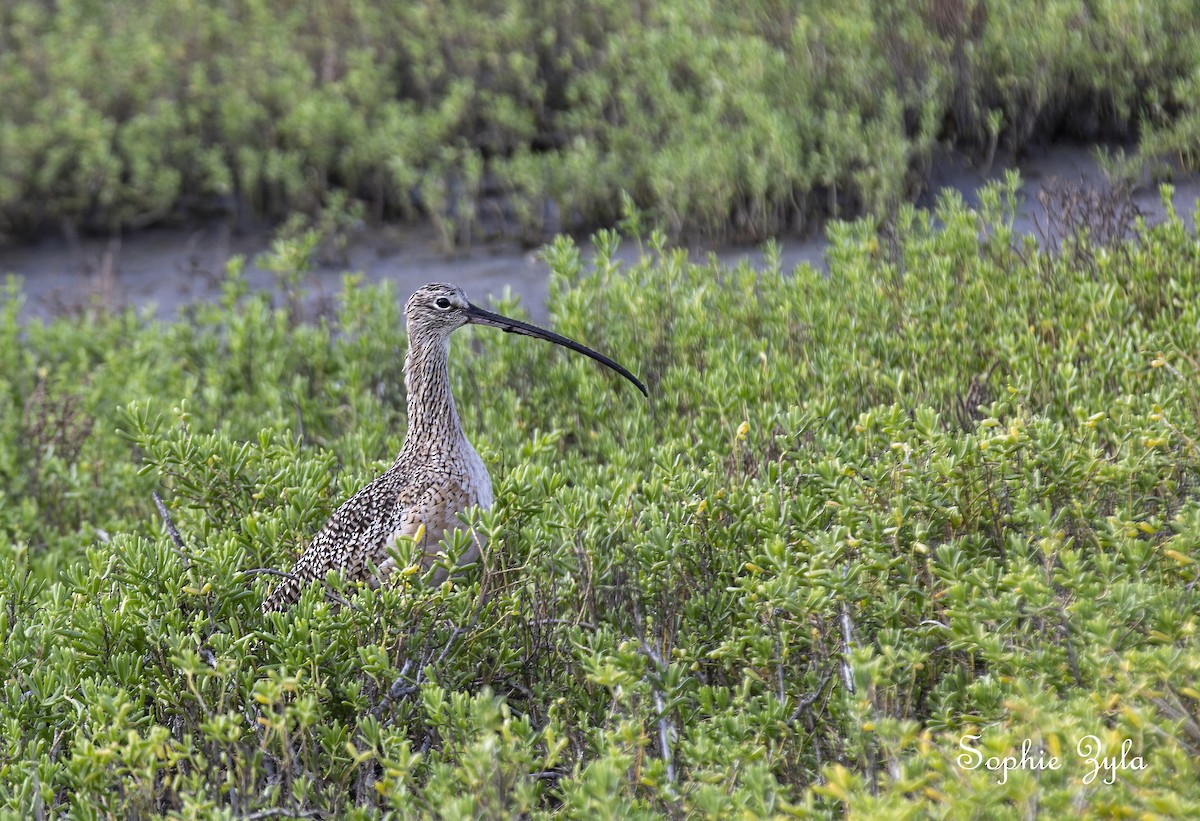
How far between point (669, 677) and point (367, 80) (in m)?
7.20

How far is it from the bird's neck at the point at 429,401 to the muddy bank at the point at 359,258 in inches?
94.8

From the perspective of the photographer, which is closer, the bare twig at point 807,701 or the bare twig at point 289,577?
the bare twig at point 807,701

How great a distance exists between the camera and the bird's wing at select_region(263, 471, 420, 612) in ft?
14.4

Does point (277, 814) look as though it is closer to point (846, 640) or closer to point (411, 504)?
point (411, 504)

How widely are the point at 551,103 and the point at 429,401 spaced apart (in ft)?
17.6

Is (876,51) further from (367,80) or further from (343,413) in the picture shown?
(343,413)

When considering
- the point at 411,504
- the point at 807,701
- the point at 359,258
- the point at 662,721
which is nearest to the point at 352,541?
the point at 411,504

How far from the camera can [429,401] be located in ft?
16.4

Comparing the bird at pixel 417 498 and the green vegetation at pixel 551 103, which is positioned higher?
the green vegetation at pixel 551 103

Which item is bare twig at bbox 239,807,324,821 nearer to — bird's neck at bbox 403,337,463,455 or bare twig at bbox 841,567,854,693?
bare twig at bbox 841,567,854,693

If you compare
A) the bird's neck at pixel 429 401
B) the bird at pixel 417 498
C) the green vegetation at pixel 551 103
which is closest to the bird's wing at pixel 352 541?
the bird at pixel 417 498

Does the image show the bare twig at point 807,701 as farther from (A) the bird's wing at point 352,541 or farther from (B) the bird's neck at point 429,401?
(B) the bird's neck at point 429,401

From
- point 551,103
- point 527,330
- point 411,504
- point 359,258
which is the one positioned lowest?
point 359,258

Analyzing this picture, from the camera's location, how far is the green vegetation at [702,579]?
3.18 metres
